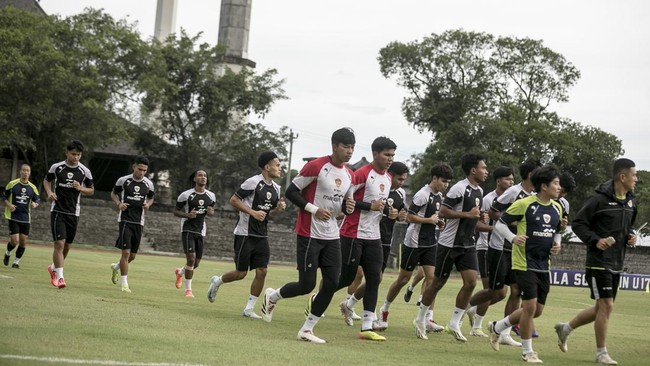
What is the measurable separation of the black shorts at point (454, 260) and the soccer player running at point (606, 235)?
260 centimetres

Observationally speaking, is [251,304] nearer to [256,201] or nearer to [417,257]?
[256,201]

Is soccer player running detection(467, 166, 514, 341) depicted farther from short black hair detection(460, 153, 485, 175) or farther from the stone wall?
the stone wall

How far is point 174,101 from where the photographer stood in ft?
207

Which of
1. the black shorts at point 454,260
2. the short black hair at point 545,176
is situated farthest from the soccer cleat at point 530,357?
the black shorts at point 454,260

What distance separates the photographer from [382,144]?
41.5 feet

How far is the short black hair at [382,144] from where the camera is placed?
1264 centimetres

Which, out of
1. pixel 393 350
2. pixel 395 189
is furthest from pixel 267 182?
pixel 393 350

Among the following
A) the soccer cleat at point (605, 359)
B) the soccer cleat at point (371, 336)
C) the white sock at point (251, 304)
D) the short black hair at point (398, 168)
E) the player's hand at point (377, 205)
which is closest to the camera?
the soccer cleat at point (605, 359)

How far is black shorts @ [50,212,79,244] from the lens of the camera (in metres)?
17.2

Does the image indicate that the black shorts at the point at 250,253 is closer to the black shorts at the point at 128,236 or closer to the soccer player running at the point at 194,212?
the black shorts at the point at 128,236

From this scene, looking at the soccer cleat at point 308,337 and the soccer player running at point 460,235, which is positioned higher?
the soccer player running at point 460,235

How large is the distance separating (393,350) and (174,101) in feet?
174

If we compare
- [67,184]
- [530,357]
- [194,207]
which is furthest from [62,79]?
[530,357]

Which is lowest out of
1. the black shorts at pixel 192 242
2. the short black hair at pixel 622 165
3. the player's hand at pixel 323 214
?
the black shorts at pixel 192 242
